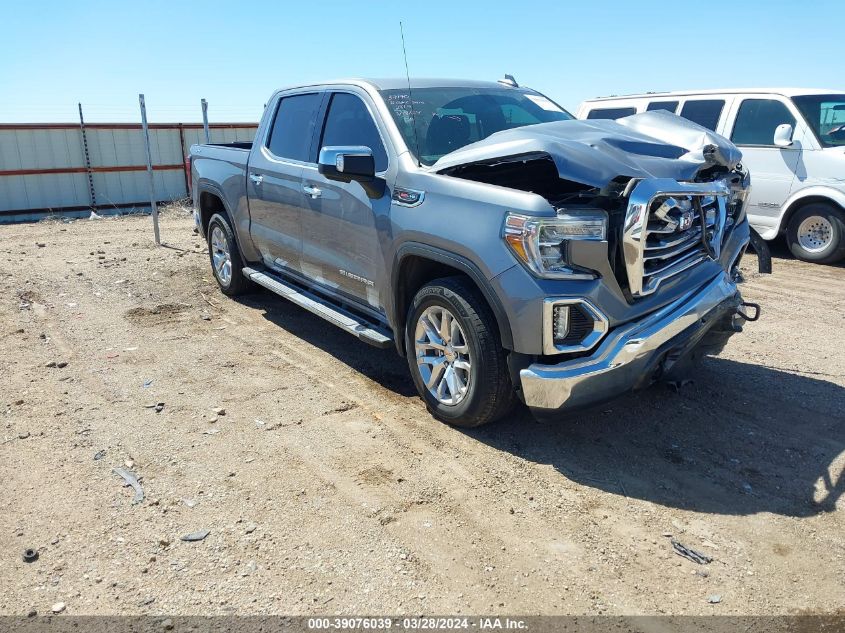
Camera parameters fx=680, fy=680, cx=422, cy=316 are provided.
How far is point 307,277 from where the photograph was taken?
5562 millimetres

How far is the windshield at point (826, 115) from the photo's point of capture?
28.4 ft

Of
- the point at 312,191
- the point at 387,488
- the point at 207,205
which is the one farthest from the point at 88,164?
the point at 387,488

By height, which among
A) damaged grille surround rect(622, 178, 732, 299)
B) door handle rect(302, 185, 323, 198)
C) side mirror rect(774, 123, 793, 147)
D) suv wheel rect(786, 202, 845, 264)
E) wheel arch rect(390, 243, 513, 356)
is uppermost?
side mirror rect(774, 123, 793, 147)

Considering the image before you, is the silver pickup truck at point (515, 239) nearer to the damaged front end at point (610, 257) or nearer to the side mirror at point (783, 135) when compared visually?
the damaged front end at point (610, 257)

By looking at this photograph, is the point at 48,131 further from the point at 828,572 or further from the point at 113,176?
the point at 828,572

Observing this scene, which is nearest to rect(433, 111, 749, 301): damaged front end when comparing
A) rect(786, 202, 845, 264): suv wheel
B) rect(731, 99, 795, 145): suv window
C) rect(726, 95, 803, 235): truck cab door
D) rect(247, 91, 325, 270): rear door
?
rect(247, 91, 325, 270): rear door

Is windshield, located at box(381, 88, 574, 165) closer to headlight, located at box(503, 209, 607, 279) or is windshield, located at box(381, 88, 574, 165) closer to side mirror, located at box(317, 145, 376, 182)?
side mirror, located at box(317, 145, 376, 182)

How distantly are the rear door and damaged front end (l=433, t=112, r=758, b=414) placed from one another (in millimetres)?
1910

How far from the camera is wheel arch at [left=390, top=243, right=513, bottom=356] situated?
11.6 ft

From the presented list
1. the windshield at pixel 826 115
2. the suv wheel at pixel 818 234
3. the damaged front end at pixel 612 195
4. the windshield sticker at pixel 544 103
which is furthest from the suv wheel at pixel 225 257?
the windshield at pixel 826 115

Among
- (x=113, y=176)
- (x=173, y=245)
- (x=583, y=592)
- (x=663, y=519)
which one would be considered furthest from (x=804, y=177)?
(x=113, y=176)

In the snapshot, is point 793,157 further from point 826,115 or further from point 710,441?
point 710,441

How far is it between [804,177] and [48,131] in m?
14.6

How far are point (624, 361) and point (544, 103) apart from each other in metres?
2.76
